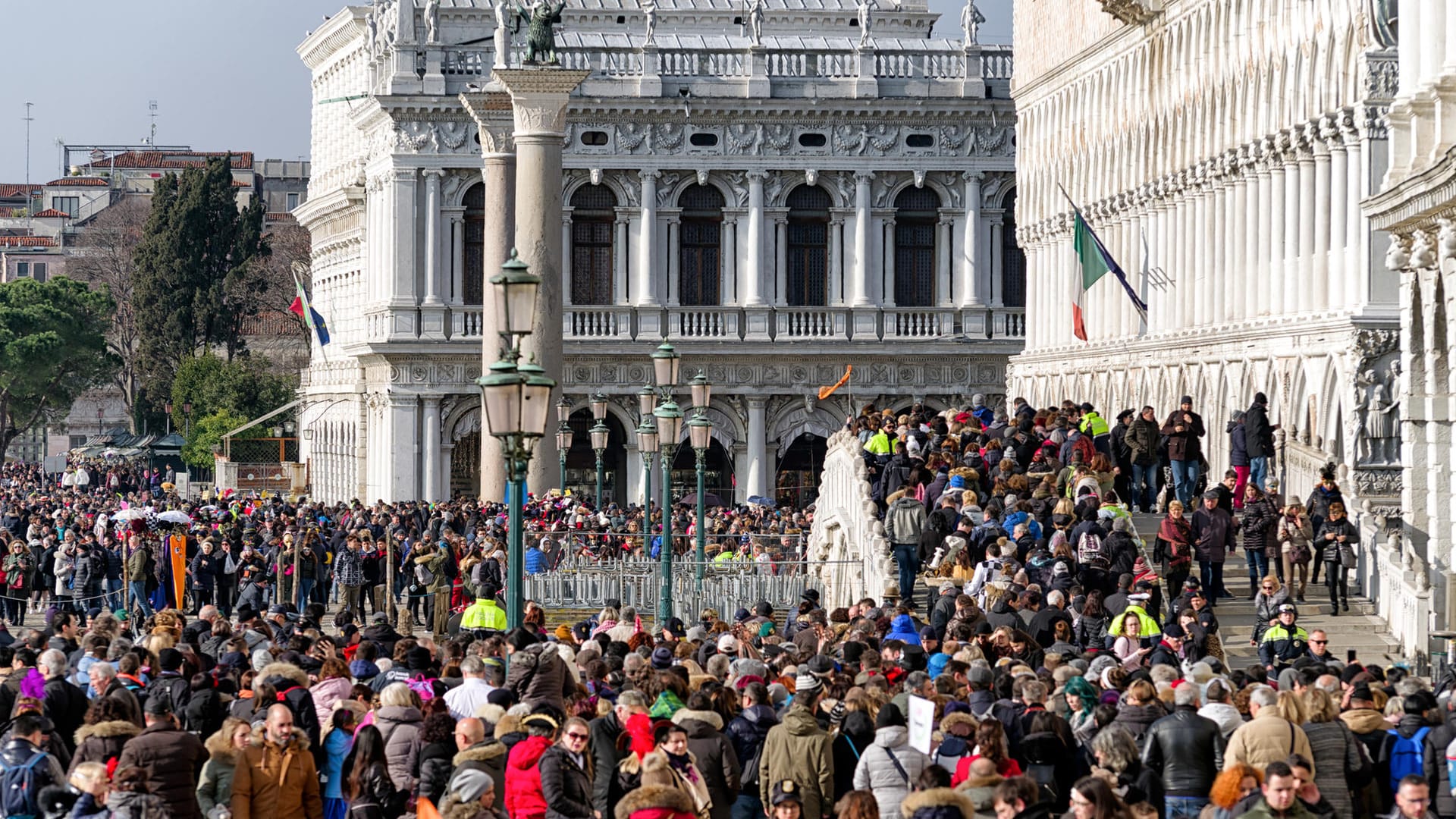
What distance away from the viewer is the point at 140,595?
109ft

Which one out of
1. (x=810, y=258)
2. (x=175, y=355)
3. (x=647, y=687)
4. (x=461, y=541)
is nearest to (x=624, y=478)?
(x=810, y=258)

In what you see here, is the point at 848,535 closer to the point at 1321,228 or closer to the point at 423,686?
the point at 1321,228

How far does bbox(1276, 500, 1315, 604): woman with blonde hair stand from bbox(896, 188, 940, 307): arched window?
3461 cm

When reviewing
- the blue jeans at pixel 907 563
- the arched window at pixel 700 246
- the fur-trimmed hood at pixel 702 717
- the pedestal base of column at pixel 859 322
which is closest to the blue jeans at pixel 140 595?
the blue jeans at pixel 907 563

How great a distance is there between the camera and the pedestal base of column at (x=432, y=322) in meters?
59.0

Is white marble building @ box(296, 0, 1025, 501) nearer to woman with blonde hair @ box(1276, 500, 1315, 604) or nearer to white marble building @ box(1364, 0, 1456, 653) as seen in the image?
white marble building @ box(1364, 0, 1456, 653)

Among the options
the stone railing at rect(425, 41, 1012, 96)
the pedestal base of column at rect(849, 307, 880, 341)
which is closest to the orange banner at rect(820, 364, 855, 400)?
the pedestal base of column at rect(849, 307, 880, 341)

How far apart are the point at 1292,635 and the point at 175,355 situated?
236 ft

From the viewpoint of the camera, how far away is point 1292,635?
20672mm

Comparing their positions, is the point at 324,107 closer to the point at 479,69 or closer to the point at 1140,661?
the point at 479,69

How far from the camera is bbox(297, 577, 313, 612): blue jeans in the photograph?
35.3 metres

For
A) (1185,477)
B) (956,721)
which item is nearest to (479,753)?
(956,721)

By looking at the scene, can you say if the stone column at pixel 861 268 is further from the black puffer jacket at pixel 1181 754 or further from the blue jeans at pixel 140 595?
the black puffer jacket at pixel 1181 754

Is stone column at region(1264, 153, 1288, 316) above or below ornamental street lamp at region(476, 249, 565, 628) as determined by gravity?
above
